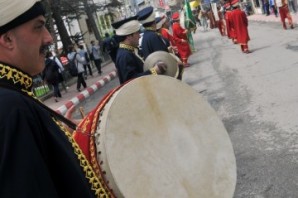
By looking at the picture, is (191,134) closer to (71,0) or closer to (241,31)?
(241,31)

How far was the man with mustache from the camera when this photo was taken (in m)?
1.38

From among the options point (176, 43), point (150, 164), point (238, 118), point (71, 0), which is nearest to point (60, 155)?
point (150, 164)

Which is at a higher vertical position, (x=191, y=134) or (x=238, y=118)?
(x=191, y=134)

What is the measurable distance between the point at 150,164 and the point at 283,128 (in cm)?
365

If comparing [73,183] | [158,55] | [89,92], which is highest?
[73,183]

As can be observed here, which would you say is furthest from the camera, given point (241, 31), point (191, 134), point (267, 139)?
point (241, 31)

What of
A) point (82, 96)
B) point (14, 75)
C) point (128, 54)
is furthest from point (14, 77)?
point (82, 96)

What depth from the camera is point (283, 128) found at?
5.51 meters

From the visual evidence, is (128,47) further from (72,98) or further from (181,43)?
(72,98)

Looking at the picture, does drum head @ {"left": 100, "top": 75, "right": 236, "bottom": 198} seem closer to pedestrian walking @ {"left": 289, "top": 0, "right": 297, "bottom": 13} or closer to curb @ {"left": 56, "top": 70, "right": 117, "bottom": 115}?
curb @ {"left": 56, "top": 70, "right": 117, "bottom": 115}

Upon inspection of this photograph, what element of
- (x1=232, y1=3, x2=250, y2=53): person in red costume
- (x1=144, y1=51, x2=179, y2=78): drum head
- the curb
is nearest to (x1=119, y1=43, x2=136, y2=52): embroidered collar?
(x1=144, y1=51, x2=179, y2=78): drum head

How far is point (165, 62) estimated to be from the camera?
4.72 meters

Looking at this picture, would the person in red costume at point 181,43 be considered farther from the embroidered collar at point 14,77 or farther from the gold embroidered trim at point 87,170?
the embroidered collar at point 14,77

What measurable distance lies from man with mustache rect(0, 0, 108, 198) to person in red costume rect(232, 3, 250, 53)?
478 inches
